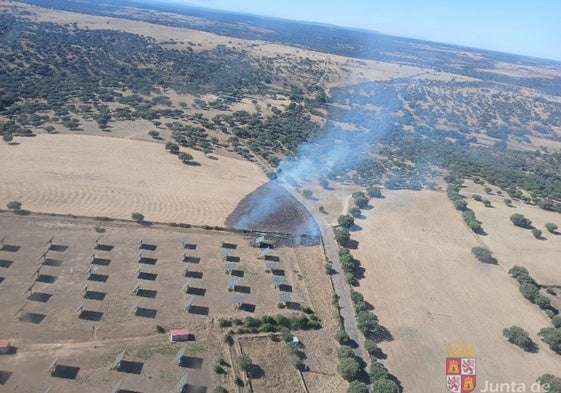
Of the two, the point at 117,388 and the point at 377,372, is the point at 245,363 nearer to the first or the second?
the point at 117,388

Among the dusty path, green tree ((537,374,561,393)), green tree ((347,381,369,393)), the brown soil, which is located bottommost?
the brown soil

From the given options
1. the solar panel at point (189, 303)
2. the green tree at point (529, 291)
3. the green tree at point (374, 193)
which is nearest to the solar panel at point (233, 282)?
the solar panel at point (189, 303)

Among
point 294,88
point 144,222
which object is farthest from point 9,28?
point 144,222

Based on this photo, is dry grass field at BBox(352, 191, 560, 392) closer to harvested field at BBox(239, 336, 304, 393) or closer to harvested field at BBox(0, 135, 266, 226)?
harvested field at BBox(239, 336, 304, 393)

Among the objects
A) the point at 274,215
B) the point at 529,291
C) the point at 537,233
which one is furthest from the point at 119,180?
the point at 537,233

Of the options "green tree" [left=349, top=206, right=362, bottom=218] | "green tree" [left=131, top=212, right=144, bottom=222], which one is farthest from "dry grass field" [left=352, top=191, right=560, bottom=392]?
"green tree" [left=131, top=212, right=144, bottom=222]

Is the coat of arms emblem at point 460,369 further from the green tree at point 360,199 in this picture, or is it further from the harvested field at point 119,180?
the harvested field at point 119,180

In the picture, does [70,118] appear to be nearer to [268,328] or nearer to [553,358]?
[268,328]
